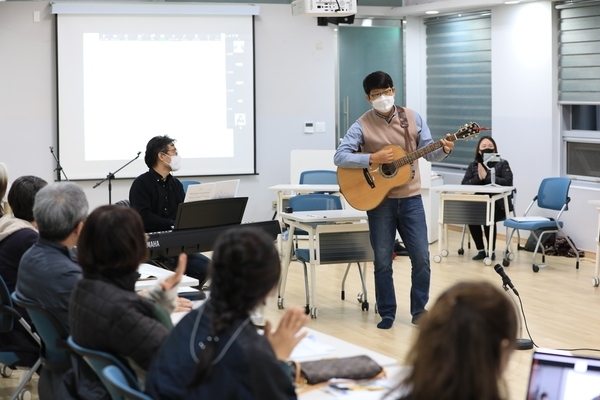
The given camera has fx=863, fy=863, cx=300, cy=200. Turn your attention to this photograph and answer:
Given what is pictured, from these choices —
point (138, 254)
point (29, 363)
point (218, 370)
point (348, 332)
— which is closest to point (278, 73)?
point (348, 332)

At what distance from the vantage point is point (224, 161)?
10.4 m

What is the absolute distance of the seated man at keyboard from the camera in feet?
19.3

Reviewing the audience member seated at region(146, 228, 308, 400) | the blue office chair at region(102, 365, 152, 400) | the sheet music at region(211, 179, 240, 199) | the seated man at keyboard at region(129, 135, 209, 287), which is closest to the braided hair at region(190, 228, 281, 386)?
the audience member seated at region(146, 228, 308, 400)

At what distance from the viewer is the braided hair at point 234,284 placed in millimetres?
2176

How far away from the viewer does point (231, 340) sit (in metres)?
2.15

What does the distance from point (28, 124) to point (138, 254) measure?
736cm

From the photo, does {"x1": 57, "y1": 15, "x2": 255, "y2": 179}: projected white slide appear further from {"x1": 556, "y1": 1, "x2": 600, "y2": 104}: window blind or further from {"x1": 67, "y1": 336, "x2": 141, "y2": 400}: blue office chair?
{"x1": 67, "y1": 336, "x2": 141, "y2": 400}: blue office chair

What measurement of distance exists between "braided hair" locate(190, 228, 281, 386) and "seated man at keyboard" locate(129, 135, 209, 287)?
3.64 m

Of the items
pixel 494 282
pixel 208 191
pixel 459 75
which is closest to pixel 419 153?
pixel 208 191

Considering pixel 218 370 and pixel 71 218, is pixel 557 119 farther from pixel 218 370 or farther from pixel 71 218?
pixel 218 370

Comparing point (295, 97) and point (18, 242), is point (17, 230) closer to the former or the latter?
point (18, 242)

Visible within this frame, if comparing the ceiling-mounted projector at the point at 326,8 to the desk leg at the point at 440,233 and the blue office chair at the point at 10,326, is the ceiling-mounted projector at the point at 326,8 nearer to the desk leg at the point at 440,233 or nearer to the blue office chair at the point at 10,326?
the desk leg at the point at 440,233

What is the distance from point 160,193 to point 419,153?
70.9 inches

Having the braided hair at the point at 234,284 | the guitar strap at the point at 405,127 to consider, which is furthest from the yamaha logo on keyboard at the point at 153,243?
the braided hair at the point at 234,284
